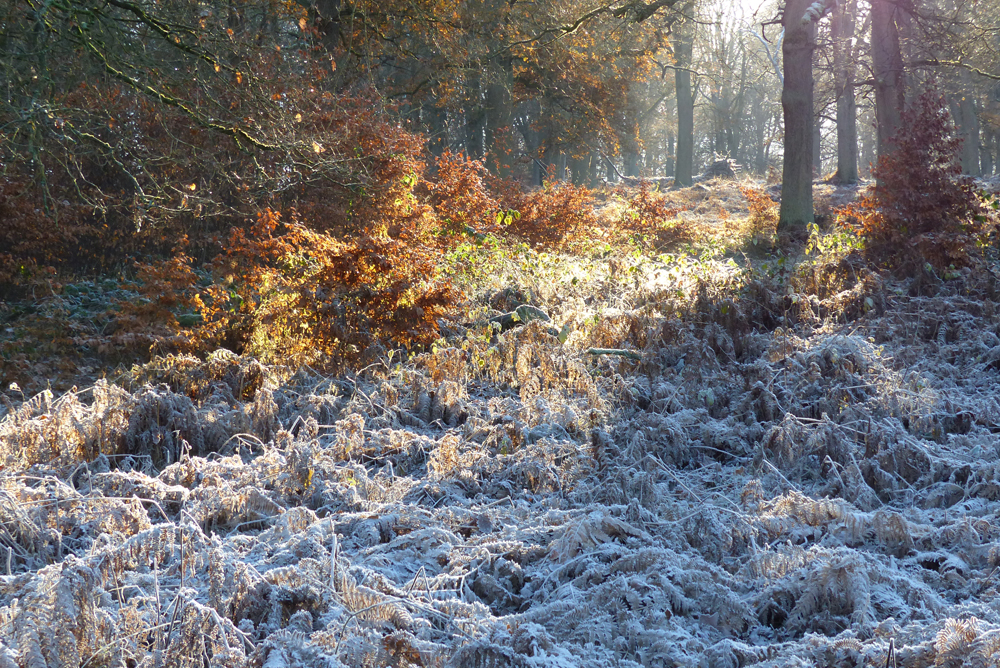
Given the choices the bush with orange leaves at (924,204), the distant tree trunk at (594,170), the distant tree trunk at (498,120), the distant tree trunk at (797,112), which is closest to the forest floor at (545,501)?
the bush with orange leaves at (924,204)

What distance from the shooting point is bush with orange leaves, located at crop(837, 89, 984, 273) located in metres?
7.80

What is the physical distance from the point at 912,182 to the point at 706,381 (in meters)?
4.36

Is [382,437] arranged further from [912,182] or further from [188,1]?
[912,182]

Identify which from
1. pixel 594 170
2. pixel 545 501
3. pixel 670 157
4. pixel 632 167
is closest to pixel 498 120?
pixel 545 501

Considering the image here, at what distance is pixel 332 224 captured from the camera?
32.9 feet

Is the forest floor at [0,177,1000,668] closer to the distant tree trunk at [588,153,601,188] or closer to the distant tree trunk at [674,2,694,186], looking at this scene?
the distant tree trunk at [588,153,601,188]

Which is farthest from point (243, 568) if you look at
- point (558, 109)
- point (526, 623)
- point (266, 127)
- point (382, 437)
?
point (558, 109)

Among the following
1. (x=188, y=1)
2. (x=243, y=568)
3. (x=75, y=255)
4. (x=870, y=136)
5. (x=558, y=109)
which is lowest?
(x=243, y=568)

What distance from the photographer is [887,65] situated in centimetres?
1426

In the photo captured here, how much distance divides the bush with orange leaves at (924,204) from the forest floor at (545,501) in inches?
25.7

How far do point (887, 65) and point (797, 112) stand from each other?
353 cm

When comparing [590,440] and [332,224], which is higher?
[332,224]

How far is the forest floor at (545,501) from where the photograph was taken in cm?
264

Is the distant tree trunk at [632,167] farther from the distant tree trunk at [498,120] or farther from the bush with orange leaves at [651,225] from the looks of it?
the bush with orange leaves at [651,225]
